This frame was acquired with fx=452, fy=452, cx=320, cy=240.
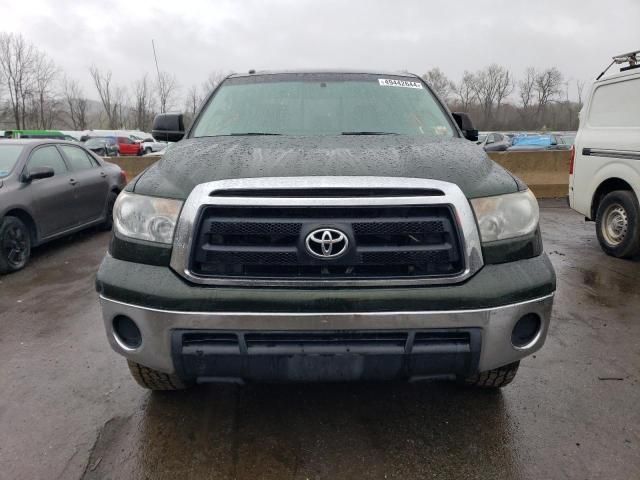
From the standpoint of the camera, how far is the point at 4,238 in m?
5.15

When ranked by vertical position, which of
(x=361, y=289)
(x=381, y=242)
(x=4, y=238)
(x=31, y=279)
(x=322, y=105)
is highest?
(x=322, y=105)

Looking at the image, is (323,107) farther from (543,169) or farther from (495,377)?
(543,169)

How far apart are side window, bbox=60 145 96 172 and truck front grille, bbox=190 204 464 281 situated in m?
5.68

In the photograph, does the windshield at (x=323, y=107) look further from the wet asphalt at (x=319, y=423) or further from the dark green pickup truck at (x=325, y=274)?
the wet asphalt at (x=319, y=423)

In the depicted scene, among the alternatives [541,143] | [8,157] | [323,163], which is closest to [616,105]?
[323,163]

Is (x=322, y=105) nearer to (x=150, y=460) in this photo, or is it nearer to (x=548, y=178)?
(x=150, y=460)

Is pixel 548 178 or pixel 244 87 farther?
pixel 548 178

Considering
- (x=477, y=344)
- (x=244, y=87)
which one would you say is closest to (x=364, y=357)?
(x=477, y=344)

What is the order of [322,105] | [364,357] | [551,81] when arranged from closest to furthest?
[364,357] < [322,105] < [551,81]

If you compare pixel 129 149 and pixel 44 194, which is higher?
pixel 44 194

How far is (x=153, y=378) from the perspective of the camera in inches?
92.4

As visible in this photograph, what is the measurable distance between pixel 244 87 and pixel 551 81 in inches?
3051

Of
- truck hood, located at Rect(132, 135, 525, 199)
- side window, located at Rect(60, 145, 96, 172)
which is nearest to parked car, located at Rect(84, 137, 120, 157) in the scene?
side window, located at Rect(60, 145, 96, 172)

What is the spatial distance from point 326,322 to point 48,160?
5837mm
